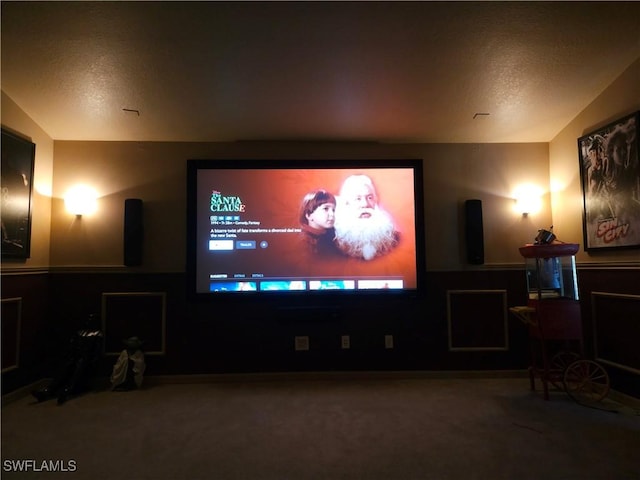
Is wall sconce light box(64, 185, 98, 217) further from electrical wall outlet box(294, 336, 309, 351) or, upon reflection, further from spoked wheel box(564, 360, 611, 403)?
spoked wheel box(564, 360, 611, 403)

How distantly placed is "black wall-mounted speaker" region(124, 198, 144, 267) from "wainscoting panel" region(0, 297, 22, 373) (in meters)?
0.89

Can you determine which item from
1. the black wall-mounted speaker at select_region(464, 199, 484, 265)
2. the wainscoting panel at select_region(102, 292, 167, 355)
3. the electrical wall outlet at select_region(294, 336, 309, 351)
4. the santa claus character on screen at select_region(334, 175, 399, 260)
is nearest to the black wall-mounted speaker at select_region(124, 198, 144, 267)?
the wainscoting panel at select_region(102, 292, 167, 355)

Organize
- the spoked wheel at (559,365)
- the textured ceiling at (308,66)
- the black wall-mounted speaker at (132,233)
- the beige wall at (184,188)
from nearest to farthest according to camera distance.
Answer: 1. the textured ceiling at (308,66)
2. the spoked wheel at (559,365)
3. the black wall-mounted speaker at (132,233)
4. the beige wall at (184,188)

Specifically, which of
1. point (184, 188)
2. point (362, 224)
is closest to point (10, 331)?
point (184, 188)

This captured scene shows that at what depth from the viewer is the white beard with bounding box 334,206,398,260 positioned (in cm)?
353

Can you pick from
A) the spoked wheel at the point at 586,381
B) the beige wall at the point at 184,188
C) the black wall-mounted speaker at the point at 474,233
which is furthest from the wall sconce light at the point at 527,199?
the spoked wheel at the point at 586,381

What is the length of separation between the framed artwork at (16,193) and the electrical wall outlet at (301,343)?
2.48m

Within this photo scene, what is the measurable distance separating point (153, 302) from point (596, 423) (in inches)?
145

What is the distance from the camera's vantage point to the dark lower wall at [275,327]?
3479mm

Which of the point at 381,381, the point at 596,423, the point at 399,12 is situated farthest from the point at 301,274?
the point at 596,423

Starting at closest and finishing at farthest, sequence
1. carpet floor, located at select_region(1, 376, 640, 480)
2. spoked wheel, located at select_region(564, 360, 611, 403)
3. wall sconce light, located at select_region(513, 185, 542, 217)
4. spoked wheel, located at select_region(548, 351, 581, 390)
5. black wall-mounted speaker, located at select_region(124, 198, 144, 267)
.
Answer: carpet floor, located at select_region(1, 376, 640, 480) → spoked wheel, located at select_region(564, 360, 611, 403) → spoked wheel, located at select_region(548, 351, 581, 390) → black wall-mounted speaker, located at select_region(124, 198, 144, 267) → wall sconce light, located at select_region(513, 185, 542, 217)

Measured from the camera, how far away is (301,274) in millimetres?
3494

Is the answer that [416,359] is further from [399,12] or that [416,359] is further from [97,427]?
[399,12]

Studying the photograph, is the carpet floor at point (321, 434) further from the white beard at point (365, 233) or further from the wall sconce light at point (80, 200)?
the wall sconce light at point (80, 200)
